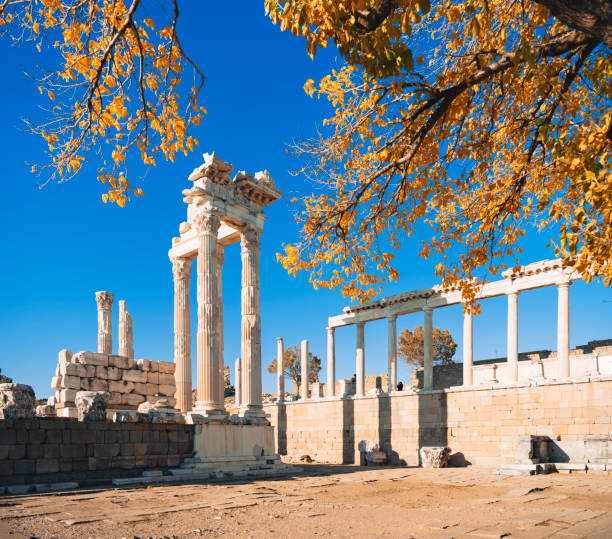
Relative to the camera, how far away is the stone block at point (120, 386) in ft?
61.4

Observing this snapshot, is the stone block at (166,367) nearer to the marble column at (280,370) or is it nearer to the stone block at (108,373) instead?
the stone block at (108,373)

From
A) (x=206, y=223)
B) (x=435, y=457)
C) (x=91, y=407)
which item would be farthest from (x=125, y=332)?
(x=435, y=457)

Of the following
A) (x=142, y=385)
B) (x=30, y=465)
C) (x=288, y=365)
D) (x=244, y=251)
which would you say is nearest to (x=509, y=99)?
(x=30, y=465)

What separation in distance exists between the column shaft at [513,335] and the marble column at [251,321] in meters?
9.47

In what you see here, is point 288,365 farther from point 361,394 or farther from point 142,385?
point 142,385

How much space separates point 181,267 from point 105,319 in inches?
165

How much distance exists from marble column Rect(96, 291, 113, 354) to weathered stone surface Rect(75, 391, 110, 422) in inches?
404

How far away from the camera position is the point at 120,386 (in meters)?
19.0

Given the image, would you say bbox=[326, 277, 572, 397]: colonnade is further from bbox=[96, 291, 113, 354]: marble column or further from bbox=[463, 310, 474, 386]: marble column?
bbox=[96, 291, 113, 354]: marble column

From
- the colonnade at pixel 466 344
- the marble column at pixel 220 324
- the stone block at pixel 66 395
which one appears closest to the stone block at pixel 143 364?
the stone block at pixel 66 395

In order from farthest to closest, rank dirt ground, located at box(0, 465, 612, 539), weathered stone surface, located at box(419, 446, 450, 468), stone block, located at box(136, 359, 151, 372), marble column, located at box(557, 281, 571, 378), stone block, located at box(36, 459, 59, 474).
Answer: weathered stone surface, located at box(419, 446, 450, 468)
stone block, located at box(136, 359, 151, 372)
marble column, located at box(557, 281, 571, 378)
stone block, located at box(36, 459, 59, 474)
dirt ground, located at box(0, 465, 612, 539)

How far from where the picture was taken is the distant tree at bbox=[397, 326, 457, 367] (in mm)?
48594

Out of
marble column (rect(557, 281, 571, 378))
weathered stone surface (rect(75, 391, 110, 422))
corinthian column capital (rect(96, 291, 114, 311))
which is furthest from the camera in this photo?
corinthian column capital (rect(96, 291, 114, 311))

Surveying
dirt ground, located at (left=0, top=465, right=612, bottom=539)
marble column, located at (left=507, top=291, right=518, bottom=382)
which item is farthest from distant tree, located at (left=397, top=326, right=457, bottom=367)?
dirt ground, located at (left=0, top=465, right=612, bottom=539)
